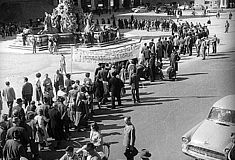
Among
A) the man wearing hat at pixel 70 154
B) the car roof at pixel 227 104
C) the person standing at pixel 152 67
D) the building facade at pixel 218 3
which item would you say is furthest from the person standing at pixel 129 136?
the building facade at pixel 218 3

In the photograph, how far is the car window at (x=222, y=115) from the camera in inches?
406

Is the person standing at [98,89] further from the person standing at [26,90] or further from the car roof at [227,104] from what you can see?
the car roof at [227,104]

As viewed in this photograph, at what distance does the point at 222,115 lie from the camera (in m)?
10.5

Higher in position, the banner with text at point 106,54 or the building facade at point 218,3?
the building facade at point 218,3

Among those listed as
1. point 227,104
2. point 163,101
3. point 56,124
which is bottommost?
point 163,101

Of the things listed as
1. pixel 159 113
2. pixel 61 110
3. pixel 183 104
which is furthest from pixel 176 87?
pixel 61 110

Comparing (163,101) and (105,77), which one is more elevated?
(105,77)

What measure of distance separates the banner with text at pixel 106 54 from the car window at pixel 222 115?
8216mm

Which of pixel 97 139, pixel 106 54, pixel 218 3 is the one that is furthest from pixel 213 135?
pixel 218 3

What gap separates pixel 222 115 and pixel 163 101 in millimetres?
5297

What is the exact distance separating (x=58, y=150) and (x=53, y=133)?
0.50 m

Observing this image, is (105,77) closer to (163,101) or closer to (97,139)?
(163,101)

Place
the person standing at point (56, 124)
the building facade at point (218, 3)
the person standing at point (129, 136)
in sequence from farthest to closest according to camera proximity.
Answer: the building facade at point (218, 3) → the person standing at point (56, 124) → the person standing at point (129, 136)

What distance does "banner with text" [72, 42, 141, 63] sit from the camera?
60.1 ft
